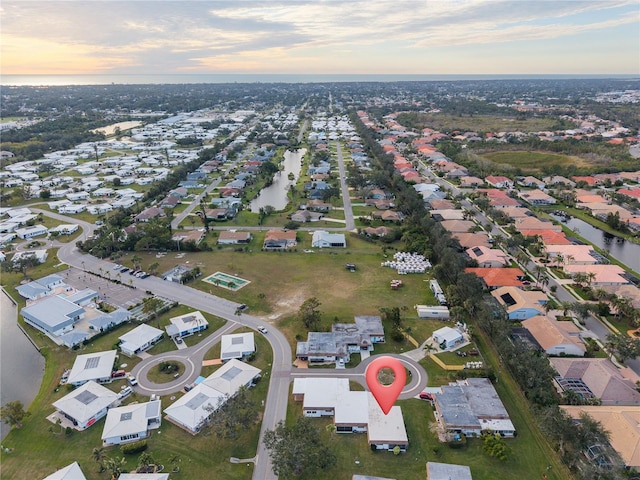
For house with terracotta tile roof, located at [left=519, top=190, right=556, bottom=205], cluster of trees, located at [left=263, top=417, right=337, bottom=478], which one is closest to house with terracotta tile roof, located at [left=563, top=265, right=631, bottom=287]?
house with terracotta tile roof, located at [left=519, top=190, right=556, bottom=205]

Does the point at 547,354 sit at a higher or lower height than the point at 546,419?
lower

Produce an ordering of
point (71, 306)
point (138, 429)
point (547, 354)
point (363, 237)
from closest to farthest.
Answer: point (138, 429) < point (547, 354) < point (71, 306) < point (363, 237)

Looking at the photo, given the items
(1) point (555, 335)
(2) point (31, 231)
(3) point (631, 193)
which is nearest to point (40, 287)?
(2) point (31, 231)

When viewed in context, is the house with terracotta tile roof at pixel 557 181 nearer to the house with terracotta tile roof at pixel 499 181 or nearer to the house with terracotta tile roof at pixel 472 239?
the house with terracotta tile roof at pixel 499 181

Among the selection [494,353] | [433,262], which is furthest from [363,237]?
[494,353]

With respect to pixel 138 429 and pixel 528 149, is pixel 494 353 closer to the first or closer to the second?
pixel 138 429

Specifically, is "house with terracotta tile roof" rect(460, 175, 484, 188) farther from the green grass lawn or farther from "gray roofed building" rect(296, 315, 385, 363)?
the green grass lawn
